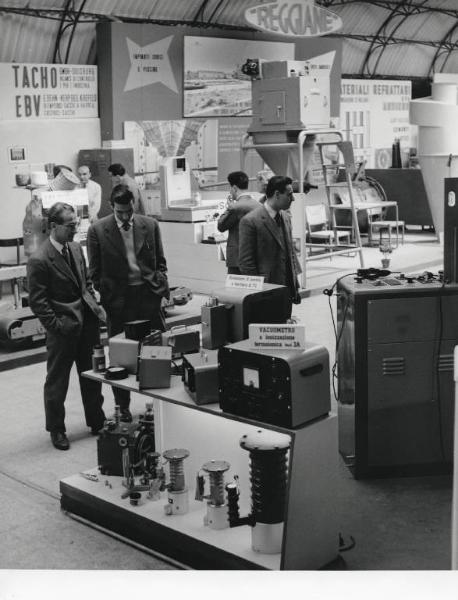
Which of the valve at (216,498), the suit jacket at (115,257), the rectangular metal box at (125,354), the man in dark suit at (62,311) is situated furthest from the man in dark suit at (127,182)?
the valve at (216,498)

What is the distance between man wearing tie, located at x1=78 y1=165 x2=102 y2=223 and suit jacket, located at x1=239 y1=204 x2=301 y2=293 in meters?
5.49

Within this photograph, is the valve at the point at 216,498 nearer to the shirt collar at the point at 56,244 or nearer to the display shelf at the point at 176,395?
the display shelf at the point at 176,395

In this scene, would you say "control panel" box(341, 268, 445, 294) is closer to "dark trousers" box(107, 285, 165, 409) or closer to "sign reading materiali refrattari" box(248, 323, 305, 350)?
"sign reading materiali refrattari" box(248, 323, 305, 350)

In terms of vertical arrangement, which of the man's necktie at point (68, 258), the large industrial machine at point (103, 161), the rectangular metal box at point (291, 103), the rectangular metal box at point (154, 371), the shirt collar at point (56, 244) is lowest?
the rectangular metal box at point (154, 371)

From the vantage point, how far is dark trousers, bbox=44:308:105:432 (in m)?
5.38

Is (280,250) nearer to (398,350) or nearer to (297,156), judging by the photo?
(398,350)

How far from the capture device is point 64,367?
5418mm

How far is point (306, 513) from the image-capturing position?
11.8 feet

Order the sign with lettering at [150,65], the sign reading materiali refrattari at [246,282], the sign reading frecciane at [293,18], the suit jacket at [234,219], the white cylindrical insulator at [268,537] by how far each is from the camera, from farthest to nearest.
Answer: the sign with lettering at [150,65]
the sign reading frecciane at [293,18]
the suit jacket at [234,219]
the sign reading materiali refrattari at [246,282]
the white cylindrical insulator at [268,537]

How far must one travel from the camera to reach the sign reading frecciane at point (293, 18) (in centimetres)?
1212

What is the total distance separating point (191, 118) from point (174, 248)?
3.89 metres

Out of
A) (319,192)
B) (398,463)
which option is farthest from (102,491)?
(319,192)

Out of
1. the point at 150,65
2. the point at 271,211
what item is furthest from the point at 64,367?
the point at 150,65

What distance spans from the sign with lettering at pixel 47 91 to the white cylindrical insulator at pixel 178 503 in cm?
870
